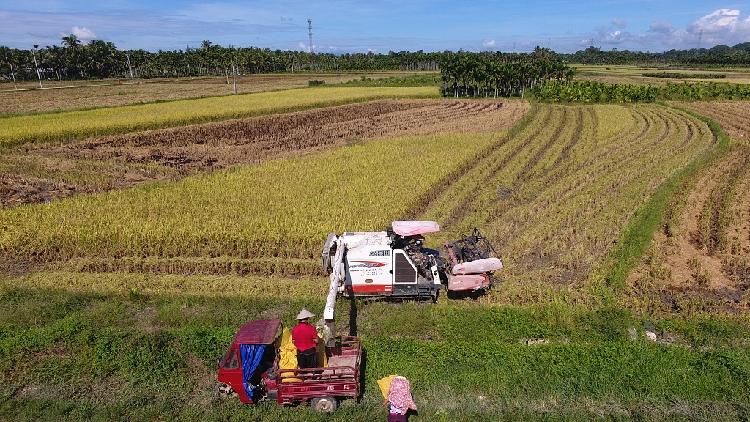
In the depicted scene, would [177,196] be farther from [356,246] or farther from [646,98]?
[646,98]

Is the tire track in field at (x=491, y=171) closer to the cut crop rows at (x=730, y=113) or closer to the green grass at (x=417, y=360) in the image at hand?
the green grass at (x=417, y=360)

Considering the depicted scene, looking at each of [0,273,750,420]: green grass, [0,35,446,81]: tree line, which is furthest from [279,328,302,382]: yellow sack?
[0,35,446,81]: tree line

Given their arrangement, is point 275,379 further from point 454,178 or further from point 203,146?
point 203,146

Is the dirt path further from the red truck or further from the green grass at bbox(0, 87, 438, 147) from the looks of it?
the red truck

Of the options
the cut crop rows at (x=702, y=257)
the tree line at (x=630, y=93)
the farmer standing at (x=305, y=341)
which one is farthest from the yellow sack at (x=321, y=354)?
the tree line at (x=630, y=93)

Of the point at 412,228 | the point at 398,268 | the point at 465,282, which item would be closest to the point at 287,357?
the point at 398,268
